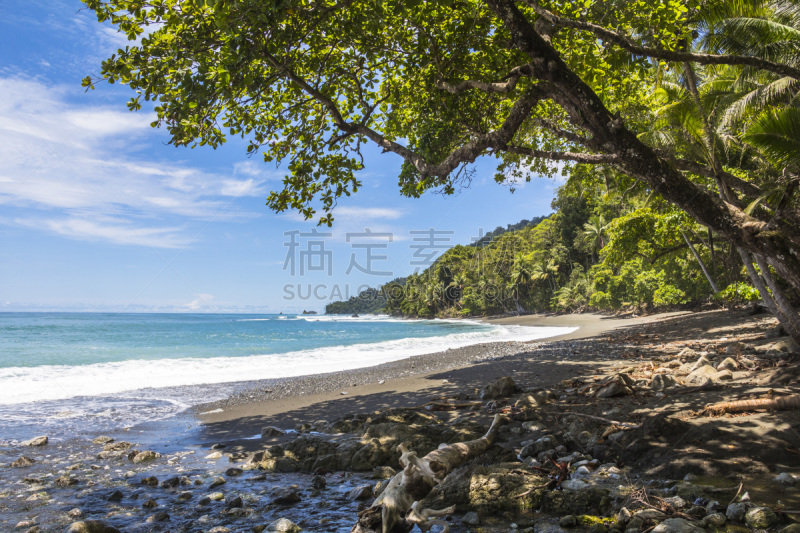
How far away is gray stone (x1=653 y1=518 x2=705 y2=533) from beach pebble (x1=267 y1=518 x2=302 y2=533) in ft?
7.75

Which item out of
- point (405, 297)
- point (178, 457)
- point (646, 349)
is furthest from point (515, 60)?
point (405, 297)

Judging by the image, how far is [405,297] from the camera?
109m

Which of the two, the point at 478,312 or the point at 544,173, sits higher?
the point at 544,173

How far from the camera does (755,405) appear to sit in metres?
4.40

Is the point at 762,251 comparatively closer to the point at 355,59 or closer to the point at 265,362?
the point at 355,59

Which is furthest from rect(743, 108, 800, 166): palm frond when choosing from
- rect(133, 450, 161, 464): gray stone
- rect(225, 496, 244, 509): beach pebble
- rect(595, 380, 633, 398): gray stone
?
rect(133, 450, 161, 464): gray stone

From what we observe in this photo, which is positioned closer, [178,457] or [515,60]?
[178,457]

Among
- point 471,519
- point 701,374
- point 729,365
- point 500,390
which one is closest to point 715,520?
point 471,519

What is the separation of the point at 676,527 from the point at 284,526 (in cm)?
256

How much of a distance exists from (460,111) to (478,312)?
7200 cm

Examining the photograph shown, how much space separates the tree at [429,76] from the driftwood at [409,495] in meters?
3.45

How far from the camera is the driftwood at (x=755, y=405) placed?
4266 millimetres

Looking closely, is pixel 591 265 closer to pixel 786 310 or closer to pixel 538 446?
→ pixel 786 310

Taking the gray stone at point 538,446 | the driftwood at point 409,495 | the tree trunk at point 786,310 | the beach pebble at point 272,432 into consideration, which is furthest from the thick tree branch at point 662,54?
the beach pebble at point 272,432
